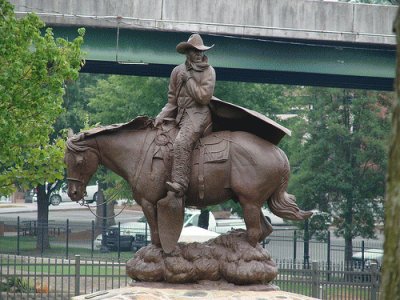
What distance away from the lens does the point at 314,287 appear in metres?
22.3

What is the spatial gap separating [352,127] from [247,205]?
69.2 ft

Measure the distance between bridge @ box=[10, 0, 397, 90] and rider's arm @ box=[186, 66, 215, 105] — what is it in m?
12.5

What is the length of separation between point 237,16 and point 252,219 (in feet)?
45.3

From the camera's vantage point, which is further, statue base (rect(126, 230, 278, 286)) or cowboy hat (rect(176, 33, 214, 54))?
cowboy hat (rect(176, 33, 214, 54))

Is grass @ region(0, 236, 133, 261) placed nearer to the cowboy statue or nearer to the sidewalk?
the sidewalk

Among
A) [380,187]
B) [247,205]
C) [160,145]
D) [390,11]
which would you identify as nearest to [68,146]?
[160,145]

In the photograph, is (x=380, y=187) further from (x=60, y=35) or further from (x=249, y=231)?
(x=249, y=231)

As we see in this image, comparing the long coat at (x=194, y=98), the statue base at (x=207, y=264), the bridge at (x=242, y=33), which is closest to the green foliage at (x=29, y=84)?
the bridge at (x=242, y=33)

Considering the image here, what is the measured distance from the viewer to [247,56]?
94.5 ft

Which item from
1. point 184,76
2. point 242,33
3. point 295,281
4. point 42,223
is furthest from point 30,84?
point 42,223

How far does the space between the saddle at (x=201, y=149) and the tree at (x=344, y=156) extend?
65.5 feet

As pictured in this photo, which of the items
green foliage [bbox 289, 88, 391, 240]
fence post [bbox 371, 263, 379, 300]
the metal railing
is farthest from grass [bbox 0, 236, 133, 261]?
fence post [bbox 371, 263, 379, 300]

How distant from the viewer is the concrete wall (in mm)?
→ 26578

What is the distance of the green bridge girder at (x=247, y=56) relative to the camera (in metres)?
27.7
